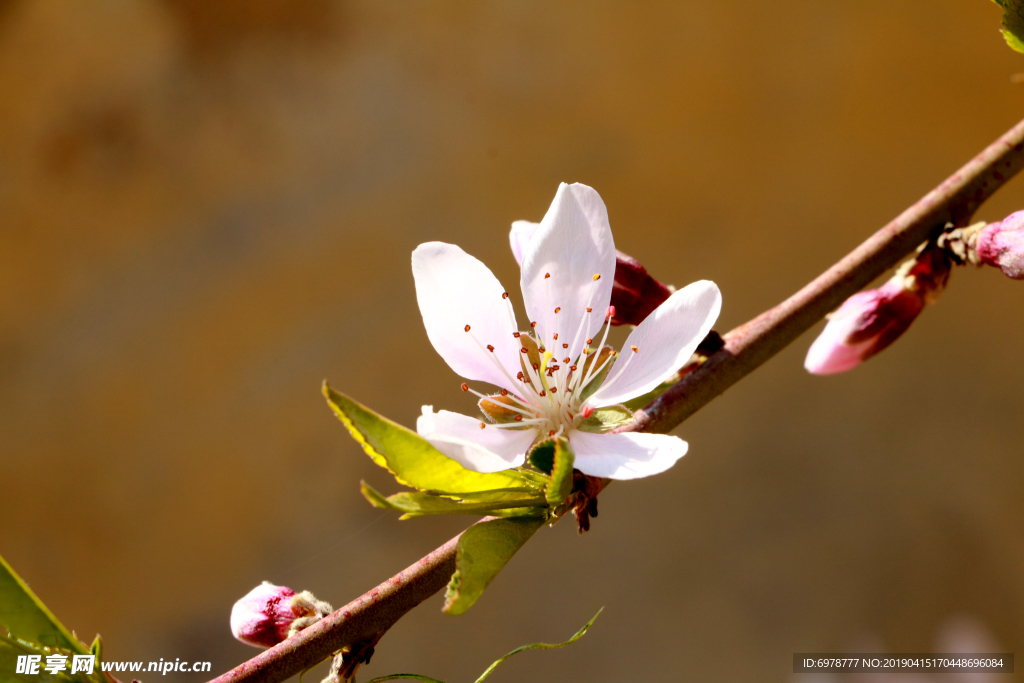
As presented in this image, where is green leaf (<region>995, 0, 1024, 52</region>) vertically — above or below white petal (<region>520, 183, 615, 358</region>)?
above

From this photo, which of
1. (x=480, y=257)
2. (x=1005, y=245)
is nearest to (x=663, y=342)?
(x=1005, y=245)

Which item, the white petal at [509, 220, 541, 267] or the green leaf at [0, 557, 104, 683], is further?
the white petal at [509, 220, 541, 267]

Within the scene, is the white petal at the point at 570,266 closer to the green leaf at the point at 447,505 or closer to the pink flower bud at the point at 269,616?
the green leaf at the point at 447,505

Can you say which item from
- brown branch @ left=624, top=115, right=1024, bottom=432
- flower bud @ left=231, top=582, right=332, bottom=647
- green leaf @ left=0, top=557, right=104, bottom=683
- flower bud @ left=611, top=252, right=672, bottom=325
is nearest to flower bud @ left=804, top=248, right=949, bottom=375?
brown branch @ left=624, top=115, right=1024, bottom=432

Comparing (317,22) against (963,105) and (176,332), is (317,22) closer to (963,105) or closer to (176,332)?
(176,332)

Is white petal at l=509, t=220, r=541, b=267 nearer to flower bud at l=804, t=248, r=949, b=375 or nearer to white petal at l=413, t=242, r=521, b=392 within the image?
white petal at l=413, t=242, r=521, b=392

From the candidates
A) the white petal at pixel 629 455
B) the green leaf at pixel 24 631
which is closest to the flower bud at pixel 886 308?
the white petal at pixel 629 455

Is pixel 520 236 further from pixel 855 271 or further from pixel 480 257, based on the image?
pixel 480 257

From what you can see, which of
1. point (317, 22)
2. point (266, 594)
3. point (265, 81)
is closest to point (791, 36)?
point (317, 22)

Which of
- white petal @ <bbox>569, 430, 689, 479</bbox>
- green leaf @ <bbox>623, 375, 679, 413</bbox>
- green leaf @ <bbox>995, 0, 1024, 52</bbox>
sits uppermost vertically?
green leaf @ <bbox>995, 0, 1024, 52</bbox>
